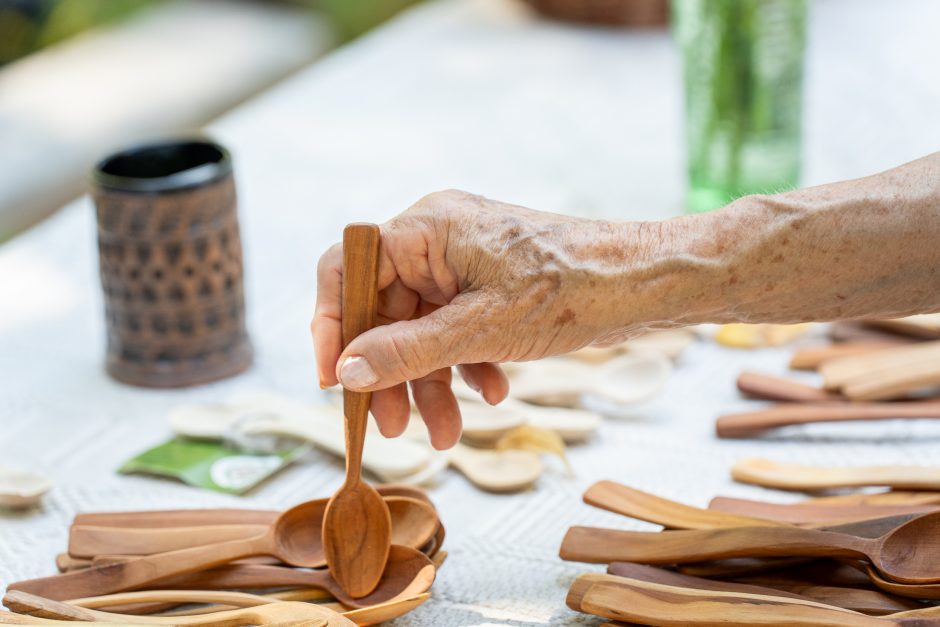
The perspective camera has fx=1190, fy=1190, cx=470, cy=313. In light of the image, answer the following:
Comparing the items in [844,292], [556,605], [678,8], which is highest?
[678,8]

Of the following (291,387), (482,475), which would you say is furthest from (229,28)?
(482,475)

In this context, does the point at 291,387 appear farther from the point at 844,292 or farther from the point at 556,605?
the point at 844,292

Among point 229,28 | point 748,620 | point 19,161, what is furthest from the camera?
point 229,28

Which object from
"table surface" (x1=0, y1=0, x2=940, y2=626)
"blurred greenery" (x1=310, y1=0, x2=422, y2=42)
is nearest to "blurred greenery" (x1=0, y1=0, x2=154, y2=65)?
"blurred greenery" (x1=310, y1=0, x2=422, y2=42)

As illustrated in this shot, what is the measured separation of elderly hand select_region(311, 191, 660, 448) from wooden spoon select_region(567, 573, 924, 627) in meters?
0.16

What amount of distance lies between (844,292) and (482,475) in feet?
1.06

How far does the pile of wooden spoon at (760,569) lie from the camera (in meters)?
0.71

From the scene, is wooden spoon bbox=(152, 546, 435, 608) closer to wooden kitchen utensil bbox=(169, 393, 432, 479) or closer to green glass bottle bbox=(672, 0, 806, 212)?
wooden kitchen utensil bbox=(169, 393, 432, 479)

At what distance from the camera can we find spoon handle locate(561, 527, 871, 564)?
758 millimetres

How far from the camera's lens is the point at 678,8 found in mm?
1357

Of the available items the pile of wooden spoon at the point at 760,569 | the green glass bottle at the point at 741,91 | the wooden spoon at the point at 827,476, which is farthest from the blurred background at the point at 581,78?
the pile of wooden spoon at the point at 760,569

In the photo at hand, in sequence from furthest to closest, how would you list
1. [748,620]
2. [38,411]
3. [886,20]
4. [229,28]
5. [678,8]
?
1. [229,28]
2. [886,20]
3. [678,8]
4. [38,411]
5. [748,620]

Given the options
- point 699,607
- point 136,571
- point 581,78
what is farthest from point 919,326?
point 581,78

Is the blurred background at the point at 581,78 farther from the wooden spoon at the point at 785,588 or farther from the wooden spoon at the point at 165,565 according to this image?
the wooden spoon at the point at 165,565
